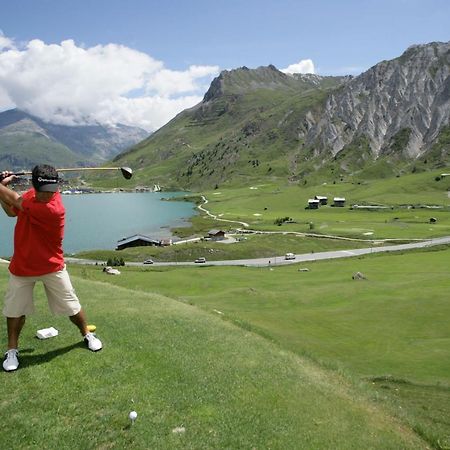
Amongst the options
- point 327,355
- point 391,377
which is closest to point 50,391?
point 391,377

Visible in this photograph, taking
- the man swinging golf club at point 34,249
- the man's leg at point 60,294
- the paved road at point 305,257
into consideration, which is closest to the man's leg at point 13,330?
the man swinging golf club at point 34,249

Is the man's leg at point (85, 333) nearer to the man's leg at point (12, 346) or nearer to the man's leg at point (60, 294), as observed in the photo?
the man's leg at point (60, 294)

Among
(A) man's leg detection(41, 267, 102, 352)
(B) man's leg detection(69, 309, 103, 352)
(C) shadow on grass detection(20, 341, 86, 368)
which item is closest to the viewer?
(C) shadow on grass detection(20, 341, 86, 368)

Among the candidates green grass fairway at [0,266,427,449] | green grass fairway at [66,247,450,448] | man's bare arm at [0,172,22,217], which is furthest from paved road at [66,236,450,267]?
man's bare arm at [0,172,22,217]

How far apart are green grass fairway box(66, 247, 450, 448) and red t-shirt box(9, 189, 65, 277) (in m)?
11.5

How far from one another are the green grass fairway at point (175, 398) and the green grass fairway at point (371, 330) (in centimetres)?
245

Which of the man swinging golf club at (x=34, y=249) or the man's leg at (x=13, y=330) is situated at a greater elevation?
the man swinging golf club at (x=34, y=249)

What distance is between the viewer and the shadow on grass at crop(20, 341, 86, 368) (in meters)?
14.0

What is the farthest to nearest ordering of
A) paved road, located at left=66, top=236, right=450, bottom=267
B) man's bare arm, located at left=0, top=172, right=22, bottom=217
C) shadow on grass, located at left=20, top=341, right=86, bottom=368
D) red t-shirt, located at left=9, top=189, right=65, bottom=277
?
paved road, located at left=66, top=236, right=450, bottom=267
shadow on grass, located at left=20, top=341, right=86, bottom=368
red t-shirt, located at left=9, top=189, right=65, bottom=277
man's bare arm, located at left=0, top=172, right=22, bottom=217

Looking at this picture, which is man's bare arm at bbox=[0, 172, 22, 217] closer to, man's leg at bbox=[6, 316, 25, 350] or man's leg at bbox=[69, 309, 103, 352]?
man's leg at bbox=[6, 316, 25, 350]

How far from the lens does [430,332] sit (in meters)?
33.9

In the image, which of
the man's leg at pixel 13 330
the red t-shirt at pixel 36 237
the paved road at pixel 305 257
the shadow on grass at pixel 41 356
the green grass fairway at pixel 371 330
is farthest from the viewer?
the paved road at pixel 305 257

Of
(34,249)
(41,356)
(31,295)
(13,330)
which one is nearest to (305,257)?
(41,356)

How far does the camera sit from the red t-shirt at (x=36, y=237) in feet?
44.5
